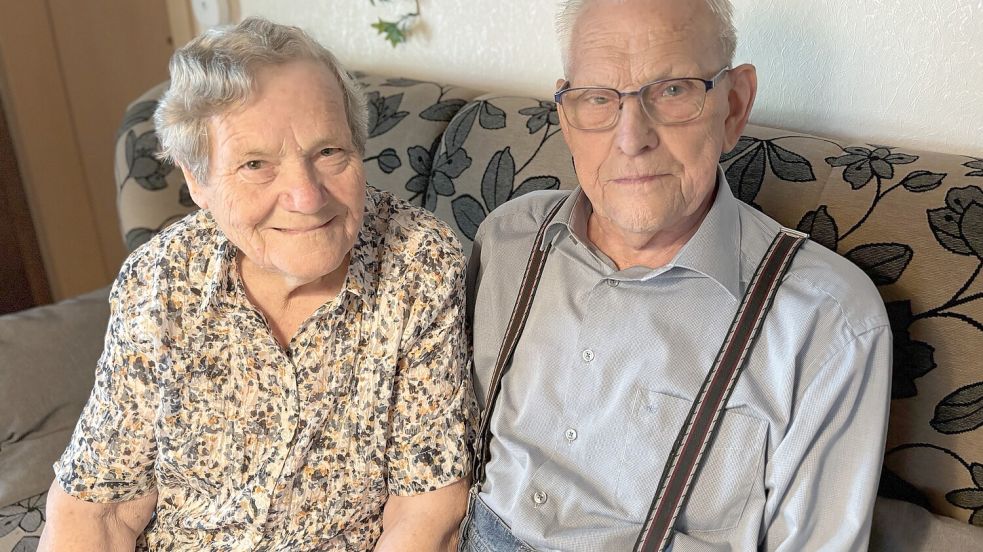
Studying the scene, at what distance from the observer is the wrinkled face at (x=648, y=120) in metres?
1.11

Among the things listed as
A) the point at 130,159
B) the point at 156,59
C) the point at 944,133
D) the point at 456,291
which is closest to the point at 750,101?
the point at 944,133

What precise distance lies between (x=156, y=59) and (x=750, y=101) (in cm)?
249

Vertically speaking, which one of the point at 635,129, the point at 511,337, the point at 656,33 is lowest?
the point at 511,337

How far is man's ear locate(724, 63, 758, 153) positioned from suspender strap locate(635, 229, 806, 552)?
23cm

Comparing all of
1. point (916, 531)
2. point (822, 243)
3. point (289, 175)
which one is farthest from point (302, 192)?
point (916, 531)

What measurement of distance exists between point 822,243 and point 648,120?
35cm

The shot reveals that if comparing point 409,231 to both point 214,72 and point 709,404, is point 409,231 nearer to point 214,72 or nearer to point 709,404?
point 214,72

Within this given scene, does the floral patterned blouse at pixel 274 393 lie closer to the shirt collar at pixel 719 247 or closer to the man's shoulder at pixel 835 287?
the shirt collar at pixel 719 247

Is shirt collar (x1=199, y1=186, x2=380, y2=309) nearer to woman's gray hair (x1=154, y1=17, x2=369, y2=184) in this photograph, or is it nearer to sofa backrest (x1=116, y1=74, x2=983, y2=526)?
woman's gray hair (x1=154, y1=17, x2=369, y2=184)

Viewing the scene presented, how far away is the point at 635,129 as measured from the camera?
1.12 metres

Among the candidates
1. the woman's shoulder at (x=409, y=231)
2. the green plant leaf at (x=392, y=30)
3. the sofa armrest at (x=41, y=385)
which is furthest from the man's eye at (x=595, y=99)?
the sofa armrest at (x=41, y=385)

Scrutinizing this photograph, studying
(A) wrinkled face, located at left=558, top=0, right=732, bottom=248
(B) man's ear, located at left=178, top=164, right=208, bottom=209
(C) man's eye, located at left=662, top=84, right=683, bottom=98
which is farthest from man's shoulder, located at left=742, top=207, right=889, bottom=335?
(B) man's ear, located at left=178, top=164, right=208, bottom=209

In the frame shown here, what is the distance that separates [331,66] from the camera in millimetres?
1124

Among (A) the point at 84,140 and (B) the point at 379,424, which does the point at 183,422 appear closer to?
(B) the point at 379,424
